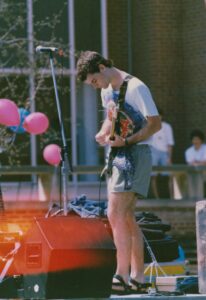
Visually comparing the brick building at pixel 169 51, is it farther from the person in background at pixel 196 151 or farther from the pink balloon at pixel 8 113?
the pink balloon at pixel 8 113

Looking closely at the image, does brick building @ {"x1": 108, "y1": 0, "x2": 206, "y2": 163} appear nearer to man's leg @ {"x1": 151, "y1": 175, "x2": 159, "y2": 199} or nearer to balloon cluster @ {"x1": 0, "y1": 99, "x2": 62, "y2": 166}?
man's leg @ {"x1": 151, "y1": 175, "x2": 159, "y2": 199}

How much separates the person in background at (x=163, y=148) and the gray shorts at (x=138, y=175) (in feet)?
30.1

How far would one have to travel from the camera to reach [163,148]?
18.4 m

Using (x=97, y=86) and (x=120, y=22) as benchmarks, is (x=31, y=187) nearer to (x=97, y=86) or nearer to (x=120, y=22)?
(x=120, y=22)

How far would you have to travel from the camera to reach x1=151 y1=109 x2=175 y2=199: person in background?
1822 cm

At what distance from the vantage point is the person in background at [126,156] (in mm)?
8664

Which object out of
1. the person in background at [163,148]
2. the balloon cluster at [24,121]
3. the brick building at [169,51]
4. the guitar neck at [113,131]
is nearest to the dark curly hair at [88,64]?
the guitar neck at [113,131]

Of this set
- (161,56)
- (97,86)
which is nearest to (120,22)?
(161,56)

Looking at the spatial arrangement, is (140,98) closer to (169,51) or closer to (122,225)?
(122,225)

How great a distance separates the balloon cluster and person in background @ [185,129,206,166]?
8.59 ft

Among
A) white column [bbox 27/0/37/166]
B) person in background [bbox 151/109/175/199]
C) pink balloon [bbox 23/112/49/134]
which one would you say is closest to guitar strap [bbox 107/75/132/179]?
pink balloon [bbox 23/112/49/134]

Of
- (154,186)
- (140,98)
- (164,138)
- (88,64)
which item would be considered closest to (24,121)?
(164,138)

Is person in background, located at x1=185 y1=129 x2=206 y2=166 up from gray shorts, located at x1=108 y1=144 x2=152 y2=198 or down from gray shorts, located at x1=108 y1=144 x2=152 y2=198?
down

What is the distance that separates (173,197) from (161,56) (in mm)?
2504
